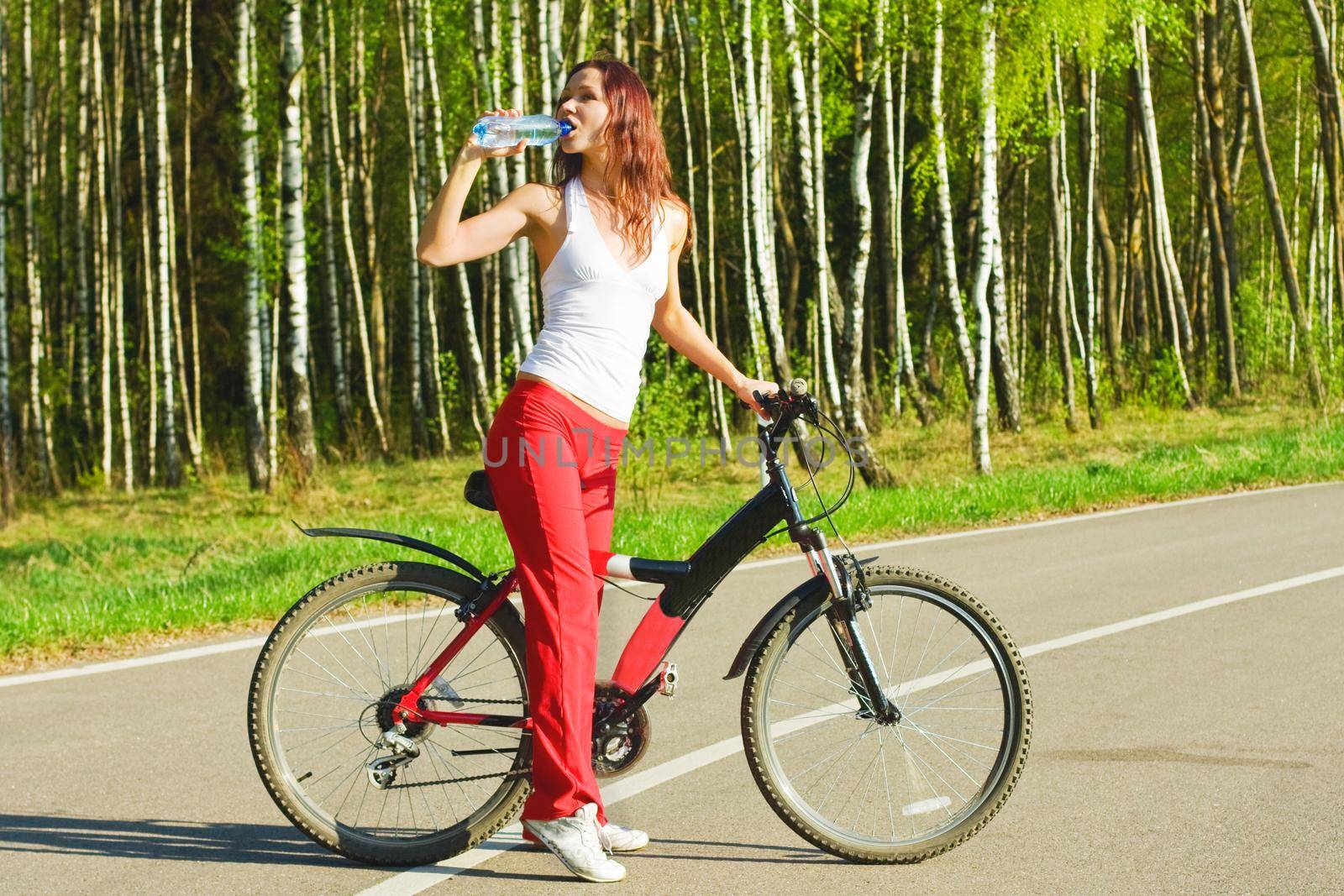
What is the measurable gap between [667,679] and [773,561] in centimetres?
667

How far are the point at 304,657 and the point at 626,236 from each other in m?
1.58

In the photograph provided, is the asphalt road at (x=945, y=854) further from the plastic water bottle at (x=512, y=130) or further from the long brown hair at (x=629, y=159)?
the plastic water bottle at (x=512, y=130)

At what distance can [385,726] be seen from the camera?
442 cm

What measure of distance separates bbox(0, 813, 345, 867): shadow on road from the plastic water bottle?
2277 millimetres

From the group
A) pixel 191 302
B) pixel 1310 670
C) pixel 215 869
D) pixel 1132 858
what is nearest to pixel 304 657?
pixel 215 869

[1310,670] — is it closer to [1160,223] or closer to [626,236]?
[626,236]

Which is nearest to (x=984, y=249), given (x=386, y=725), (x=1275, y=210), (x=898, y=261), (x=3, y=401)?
(x=1275, y=210)

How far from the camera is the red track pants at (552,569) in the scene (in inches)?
160

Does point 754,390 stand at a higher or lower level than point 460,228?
lower

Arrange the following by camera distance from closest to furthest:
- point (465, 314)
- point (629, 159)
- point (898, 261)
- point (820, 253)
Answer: point (629, 159)
point (820, 253)
point (465, 314)
point (898, 261)

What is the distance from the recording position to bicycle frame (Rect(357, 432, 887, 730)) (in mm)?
4223

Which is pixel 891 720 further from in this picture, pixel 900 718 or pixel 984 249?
pixel 984 249

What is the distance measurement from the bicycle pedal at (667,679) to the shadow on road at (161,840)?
1.18 m

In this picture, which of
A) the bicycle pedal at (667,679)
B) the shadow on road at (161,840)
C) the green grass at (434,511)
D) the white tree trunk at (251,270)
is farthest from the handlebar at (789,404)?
the white tree trunk at (251,270)
